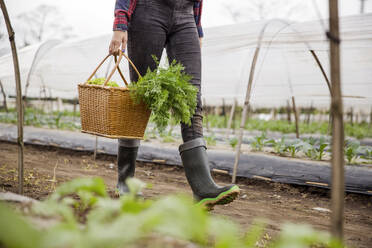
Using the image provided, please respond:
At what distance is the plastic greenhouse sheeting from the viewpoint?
2.82 meters

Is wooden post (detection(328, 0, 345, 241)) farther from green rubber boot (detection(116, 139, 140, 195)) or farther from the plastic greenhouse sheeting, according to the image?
the plastic greenhouse sheeting

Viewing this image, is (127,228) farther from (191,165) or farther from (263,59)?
(263,59)

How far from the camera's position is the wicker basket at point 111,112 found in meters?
1.43

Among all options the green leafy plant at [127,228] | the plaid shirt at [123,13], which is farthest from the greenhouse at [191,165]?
the plaid shirt at [123,13]

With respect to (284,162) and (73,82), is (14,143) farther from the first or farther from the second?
(284,162)

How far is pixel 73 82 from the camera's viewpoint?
5.67 m

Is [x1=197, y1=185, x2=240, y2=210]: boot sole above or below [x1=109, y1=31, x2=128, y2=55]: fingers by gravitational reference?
below

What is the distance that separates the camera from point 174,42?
1643mm

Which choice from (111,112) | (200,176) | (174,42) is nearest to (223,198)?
(200,176)

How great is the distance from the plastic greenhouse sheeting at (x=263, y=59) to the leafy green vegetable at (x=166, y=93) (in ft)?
5.76

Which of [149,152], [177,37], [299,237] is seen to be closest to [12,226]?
[299,237]

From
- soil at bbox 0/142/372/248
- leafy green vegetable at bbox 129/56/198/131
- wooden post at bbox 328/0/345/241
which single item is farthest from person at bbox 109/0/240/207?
wooden post at bbox 328/0/345/241

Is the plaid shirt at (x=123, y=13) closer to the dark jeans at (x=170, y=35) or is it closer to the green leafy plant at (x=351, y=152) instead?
the dark jeans at (x=170, y=35)

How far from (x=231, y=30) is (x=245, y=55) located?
1304 millimetres
